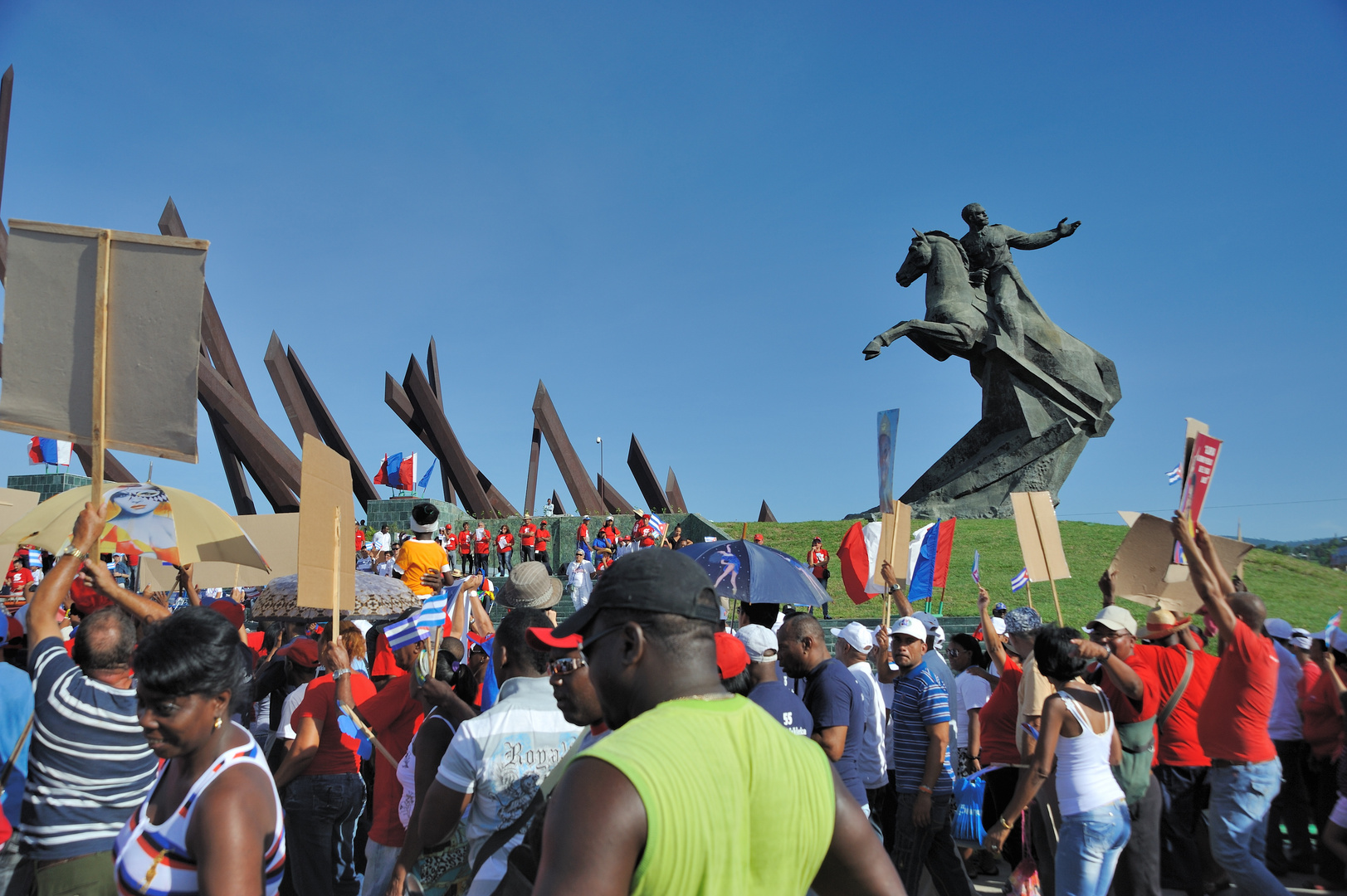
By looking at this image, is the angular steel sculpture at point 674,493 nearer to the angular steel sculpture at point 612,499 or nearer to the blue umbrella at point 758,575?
the angular steel sculpture at point 612,499

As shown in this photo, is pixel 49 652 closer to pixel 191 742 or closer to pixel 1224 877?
pixel 191 742

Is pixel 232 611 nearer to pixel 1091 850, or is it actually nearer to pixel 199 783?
pixel 199 783

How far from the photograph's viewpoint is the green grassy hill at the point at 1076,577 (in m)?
13.1

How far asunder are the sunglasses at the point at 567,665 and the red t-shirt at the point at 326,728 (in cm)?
183

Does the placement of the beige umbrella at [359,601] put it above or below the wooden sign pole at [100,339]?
below

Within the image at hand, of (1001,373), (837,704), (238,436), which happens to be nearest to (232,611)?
(837,704)

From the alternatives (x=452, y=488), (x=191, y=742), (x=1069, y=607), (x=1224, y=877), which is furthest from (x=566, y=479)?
(x=191, y=742)

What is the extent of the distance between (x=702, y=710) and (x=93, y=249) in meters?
3.06

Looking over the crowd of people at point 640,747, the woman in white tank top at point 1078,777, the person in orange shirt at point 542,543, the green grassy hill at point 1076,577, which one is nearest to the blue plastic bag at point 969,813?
the crowd of people at point 640,747

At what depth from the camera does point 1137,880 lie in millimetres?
3811

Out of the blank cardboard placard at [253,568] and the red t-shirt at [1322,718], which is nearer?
the red t-shirt at [1322,718]

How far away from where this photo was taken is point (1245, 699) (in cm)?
388

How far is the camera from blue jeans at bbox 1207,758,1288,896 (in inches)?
148

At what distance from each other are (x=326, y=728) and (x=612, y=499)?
82.4ft
